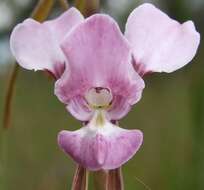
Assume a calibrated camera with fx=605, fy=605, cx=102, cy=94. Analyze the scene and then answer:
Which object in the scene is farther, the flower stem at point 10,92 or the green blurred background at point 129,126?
the green blurred background at point 129,126

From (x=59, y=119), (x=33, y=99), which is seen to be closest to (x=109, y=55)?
(x=59, y=119)

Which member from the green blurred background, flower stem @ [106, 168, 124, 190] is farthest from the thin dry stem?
the green blurred background

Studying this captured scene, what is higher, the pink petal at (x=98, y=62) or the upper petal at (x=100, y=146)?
the pink petal at (x=98, y=62)

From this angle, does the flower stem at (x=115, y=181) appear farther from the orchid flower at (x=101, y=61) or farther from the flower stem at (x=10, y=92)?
the flower stem at (x=10, y=92)

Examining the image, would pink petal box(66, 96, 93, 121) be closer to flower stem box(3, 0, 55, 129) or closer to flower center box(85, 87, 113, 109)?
flower center box(85, 87, 113, 109)

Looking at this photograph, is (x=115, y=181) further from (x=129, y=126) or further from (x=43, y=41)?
(x=129, y=126)

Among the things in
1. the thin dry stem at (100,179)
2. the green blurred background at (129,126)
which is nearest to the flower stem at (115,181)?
the thin dry stem at (100,179)

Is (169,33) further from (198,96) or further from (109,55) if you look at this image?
(198,96)
